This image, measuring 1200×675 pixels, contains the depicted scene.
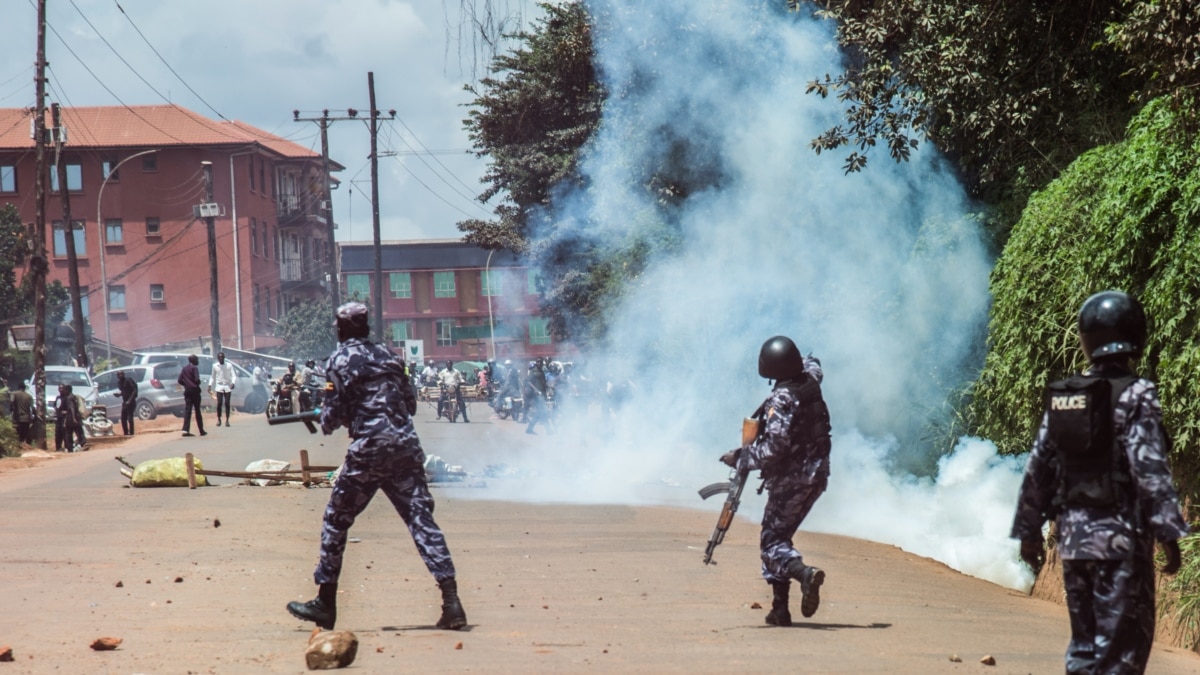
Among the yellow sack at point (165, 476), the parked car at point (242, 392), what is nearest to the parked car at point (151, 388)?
the parked car at point (242, 392)

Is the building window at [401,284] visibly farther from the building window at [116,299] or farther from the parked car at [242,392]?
the parked car at [242,392]

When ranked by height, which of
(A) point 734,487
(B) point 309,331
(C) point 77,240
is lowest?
(A) point 734,487

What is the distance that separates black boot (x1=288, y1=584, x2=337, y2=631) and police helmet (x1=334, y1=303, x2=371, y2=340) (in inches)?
50.9

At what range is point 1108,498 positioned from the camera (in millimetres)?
4754

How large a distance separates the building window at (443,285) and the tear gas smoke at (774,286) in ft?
179

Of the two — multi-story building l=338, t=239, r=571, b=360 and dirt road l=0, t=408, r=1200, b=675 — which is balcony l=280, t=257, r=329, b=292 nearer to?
multi-story building l=338, t=239, r=571, b=360

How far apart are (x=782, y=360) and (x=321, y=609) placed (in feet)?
8.97

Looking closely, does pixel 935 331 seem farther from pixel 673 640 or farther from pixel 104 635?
pixel 104 635

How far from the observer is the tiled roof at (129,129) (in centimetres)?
6347

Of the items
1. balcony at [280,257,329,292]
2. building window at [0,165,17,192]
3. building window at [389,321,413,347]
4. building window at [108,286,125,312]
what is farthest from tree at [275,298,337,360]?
building window at [0,165,17,192]

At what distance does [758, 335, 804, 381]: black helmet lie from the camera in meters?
7.64

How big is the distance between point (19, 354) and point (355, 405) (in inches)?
1557

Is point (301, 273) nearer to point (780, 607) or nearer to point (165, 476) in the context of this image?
point (165, 476)

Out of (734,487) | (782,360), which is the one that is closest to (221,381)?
(734,487)
